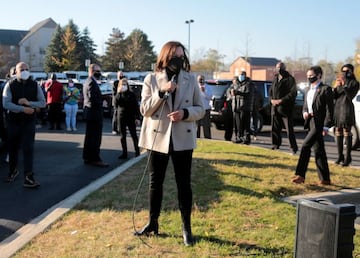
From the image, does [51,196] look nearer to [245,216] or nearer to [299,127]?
[245,216]

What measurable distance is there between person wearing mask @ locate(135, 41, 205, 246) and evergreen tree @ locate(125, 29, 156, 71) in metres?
70.4

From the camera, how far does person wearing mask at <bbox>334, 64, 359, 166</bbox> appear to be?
965 centimetres

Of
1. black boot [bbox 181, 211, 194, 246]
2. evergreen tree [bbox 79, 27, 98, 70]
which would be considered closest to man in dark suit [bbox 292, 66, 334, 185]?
black boot [bbox 181, 211, 194, 246]

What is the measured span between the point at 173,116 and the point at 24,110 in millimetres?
3601

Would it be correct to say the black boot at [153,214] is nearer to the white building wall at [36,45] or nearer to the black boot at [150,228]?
the black boot at [150,228]

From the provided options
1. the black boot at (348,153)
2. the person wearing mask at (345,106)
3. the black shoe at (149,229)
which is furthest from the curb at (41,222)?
the person wearing mask at (345,106)

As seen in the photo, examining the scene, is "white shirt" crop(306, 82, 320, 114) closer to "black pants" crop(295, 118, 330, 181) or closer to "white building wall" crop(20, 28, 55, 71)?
"black pants" crop(295, 118, 330, 181)

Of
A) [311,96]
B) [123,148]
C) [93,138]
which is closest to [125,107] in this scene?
[123,148]

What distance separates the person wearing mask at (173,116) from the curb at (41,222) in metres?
1.42

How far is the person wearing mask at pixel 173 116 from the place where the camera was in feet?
15.0

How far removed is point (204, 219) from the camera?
5.42m

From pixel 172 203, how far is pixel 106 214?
850 mm

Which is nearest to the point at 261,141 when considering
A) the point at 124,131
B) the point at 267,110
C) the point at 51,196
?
the point at 267,110

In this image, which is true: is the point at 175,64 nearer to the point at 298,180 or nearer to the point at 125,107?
the point at 298,180
